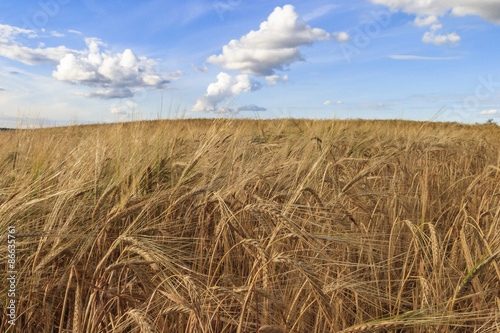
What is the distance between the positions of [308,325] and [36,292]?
42.7 inches

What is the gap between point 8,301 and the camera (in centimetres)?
134

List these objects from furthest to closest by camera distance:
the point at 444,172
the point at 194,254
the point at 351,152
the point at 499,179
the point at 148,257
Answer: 1. the point at 351,152
2. the point at 444,172
3. the point at 499,179
4. the point at 194,254
5. the point at 148,257

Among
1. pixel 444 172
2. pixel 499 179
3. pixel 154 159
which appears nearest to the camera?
pixel 154 159

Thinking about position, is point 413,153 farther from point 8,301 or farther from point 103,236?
point 8,301

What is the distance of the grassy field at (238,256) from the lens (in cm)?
104

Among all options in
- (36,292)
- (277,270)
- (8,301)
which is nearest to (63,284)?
(36,292)

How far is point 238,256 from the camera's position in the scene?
1573mm

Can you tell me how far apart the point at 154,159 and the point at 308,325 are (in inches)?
61.7

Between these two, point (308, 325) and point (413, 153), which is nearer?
point (308, 325)

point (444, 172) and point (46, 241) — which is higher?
point (444, 172)

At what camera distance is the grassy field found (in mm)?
1041

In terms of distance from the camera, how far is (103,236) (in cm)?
152

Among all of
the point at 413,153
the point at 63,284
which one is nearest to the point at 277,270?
the point at 63,284

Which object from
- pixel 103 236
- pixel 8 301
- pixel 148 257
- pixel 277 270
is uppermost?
pixel 148 257
